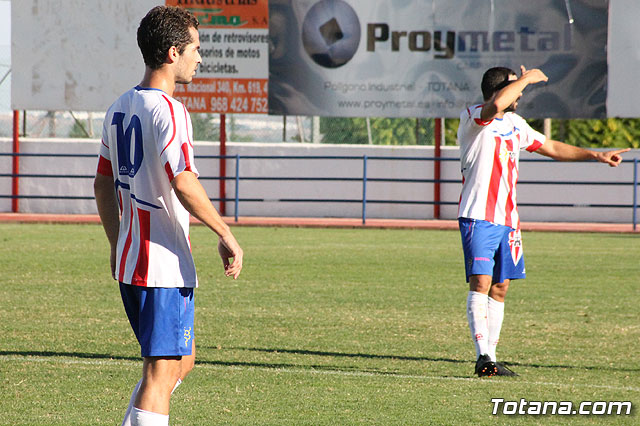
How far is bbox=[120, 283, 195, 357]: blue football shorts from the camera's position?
154 inches

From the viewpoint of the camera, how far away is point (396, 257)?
1451 centimetres

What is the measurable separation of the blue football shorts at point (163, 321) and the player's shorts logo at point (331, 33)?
1872 cm

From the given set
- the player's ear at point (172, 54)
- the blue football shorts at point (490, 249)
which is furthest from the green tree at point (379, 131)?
the player's ear at point (172, 54)

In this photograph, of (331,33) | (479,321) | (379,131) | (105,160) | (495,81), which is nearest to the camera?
(105,160)

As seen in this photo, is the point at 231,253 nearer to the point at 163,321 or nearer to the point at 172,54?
the point at 163,321

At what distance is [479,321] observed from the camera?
672 centimetres

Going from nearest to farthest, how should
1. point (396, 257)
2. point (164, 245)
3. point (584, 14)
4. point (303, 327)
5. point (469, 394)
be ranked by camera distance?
point (164, 245)
point (469, 394)
point (303, 327)
point (396, 257)
point (584, 14)

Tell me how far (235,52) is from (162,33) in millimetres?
18852

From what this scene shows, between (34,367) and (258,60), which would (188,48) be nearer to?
(34,367)

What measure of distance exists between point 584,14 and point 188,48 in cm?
1922

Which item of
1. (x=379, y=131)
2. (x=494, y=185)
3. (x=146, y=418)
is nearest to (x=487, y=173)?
(x=494, y=185)

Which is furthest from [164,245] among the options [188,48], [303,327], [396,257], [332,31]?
[332,31]

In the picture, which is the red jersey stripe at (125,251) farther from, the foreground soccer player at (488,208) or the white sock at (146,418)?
the foreground soccer player at (488,208)

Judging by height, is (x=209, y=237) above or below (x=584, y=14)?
below
